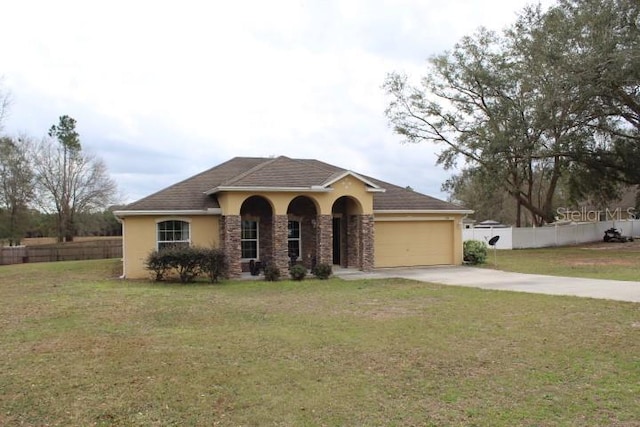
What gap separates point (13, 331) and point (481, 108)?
111 ft

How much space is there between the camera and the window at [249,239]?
814 inches

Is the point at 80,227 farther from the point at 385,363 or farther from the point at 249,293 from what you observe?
the point at 385,363

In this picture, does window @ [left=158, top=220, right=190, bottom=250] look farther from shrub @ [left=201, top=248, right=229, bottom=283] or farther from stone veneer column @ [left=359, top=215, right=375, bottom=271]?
stone veneer column @ [left=359, top=215, right=375, bottom=271]

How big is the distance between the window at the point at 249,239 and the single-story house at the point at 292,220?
4cm

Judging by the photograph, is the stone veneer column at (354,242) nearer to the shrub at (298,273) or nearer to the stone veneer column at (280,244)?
the stone veneer column at (280,244)

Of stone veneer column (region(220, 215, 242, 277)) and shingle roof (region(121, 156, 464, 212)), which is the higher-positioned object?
shingle roof (region(121, 156, 464, 212))

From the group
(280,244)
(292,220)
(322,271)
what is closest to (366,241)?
(322,271)

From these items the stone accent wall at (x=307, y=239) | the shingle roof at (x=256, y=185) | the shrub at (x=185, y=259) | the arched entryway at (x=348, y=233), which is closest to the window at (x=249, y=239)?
the shingle roof at (x=256, y=185)

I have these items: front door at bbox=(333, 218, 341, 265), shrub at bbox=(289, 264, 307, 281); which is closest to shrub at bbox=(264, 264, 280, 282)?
shrub at bbox=(289, 264, 307, 281)

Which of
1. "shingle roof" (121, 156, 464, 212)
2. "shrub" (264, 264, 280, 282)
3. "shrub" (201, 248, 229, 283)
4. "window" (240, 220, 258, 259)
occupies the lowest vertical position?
"shrub" (264, 264, 280, 282)

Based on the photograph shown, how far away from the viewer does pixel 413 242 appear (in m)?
22.6

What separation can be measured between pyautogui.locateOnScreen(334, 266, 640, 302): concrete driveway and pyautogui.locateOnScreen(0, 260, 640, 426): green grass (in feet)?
5.69

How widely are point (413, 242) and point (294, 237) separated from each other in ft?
17.3

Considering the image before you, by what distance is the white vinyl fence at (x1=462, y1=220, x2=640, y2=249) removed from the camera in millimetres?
35625
